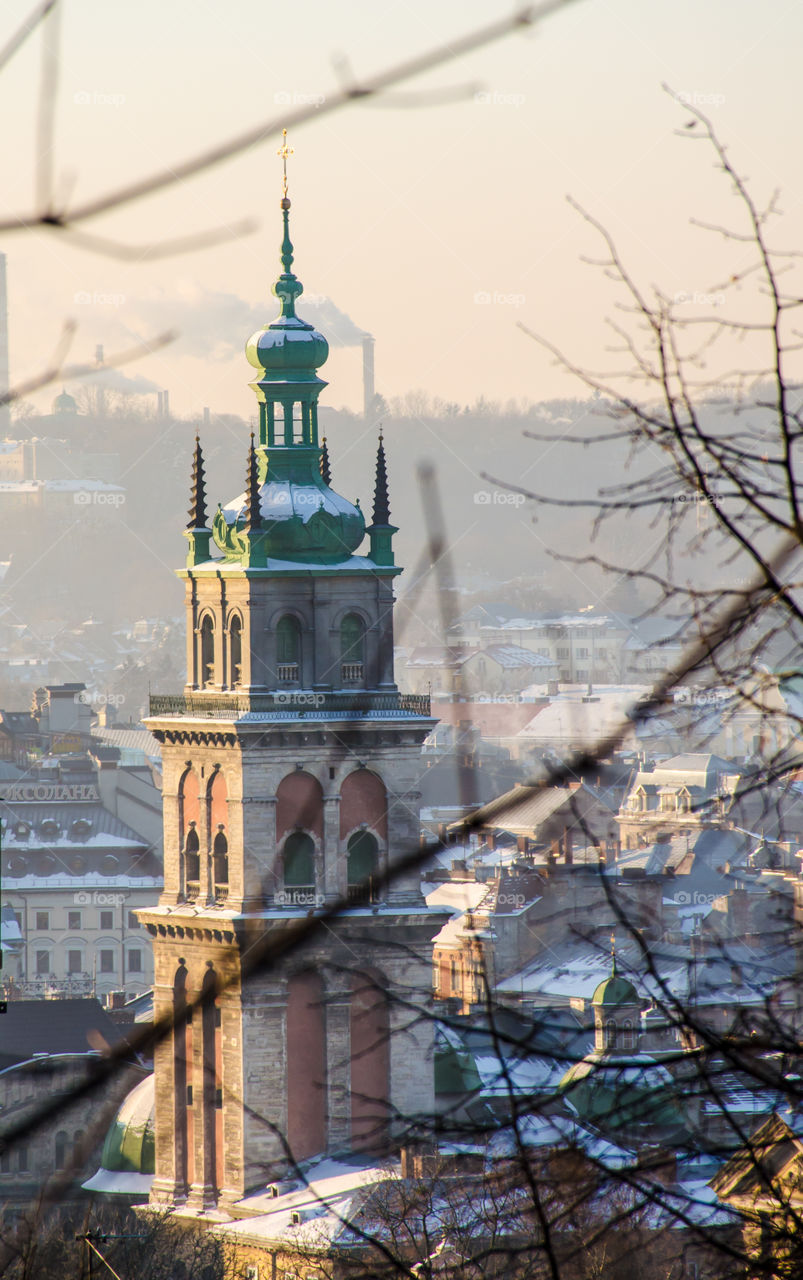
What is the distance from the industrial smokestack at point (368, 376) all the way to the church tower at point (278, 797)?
5462cm

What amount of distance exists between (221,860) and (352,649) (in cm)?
486

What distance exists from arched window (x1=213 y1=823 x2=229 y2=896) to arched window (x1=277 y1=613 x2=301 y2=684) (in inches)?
127

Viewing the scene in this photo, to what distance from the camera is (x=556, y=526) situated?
158250 mm

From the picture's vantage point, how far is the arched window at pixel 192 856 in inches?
2099

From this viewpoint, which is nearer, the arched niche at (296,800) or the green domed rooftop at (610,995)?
the arched niche at (296,800)

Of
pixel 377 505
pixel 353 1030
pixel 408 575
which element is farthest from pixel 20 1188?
pixel 408 575

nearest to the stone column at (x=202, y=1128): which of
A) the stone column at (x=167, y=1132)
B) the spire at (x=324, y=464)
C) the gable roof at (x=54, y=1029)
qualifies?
the stone column at (x=167, y=1132)

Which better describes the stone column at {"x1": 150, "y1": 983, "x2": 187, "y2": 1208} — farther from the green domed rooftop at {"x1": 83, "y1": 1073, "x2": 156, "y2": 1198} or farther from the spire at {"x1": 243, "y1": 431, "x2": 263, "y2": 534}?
the spire at {"x1": 243, "y1": 431, "x2": 263, "y2": 534}

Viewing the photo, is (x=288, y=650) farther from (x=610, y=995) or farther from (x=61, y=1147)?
(x=61, y=1147)

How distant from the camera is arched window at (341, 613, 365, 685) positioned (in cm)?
5262

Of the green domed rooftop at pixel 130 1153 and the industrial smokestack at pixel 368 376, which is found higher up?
A: the industrial smokestack at pixel 368 376

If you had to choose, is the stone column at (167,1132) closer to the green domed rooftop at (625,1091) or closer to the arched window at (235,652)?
the arched window at (235,652)

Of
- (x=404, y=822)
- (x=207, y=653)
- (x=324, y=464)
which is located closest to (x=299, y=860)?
(x=404, y=822)

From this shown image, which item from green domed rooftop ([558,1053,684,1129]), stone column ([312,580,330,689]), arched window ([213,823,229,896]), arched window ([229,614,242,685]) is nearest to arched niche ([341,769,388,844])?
stone column ([312,580,330,689])
